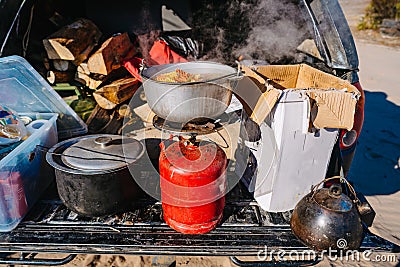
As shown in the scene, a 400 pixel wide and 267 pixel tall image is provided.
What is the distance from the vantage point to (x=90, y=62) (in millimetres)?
3713

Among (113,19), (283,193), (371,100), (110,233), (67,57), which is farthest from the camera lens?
(371,100)

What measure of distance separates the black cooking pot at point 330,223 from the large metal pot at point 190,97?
32.1 inches

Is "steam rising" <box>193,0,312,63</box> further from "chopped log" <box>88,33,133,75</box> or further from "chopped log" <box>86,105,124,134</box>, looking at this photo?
"chopped log" <box>86,105,124,134</box>

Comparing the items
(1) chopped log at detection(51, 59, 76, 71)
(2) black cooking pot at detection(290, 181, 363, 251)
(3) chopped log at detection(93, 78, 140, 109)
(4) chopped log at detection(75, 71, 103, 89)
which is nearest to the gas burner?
(2) black cooking pot at detection(290, 181, 363, 251)

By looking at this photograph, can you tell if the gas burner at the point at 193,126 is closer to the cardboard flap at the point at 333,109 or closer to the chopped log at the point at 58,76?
the cardboard flap at the point at 333,109

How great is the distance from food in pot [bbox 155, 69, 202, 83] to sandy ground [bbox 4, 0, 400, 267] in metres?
1.39

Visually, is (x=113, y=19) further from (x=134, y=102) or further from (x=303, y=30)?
(x=303, y=30)

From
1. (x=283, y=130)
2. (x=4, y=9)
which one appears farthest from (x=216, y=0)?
(x=283, y=130)

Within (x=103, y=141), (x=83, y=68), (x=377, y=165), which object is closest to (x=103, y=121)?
(x=83, y=68)

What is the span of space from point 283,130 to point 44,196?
1.77m

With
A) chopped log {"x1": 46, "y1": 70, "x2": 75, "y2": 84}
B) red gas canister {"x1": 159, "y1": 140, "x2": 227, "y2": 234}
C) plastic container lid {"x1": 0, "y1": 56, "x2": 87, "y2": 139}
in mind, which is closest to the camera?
red gas canister {"x1": 159, "y1": 140, "x2": 227, "y2": 234}

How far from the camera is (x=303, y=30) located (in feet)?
14.0

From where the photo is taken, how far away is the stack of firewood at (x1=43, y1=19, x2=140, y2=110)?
12.0 feet

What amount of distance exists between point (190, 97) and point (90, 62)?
2145 mm
